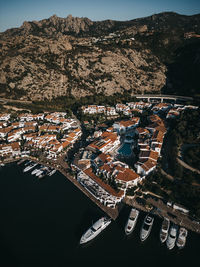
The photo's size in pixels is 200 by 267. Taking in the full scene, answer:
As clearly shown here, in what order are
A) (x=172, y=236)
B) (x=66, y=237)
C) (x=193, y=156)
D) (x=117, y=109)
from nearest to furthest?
(x=172, y=236), (x=66, y=237), (x=193, y=156), (x=117, y=109)

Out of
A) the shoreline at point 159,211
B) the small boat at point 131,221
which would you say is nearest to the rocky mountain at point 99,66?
the shoreline at point 159,211

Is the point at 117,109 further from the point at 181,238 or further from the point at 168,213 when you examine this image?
the point at 181,238

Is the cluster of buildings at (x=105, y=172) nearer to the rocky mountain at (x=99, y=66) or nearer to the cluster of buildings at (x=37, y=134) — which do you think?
the cluster of buildings at (x=37, y=134)

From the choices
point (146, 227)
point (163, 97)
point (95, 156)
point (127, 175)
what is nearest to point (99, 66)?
point (163, 97)

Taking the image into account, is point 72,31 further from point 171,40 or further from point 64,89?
point 64,89

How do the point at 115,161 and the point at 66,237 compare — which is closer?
the point at 66,237

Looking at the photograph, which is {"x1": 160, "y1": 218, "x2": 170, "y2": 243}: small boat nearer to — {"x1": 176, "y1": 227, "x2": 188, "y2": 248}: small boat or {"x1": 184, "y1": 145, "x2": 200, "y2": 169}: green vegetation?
{"x1": 176, "y1": 227, "x2": 188, "y2": 248}: small boat
